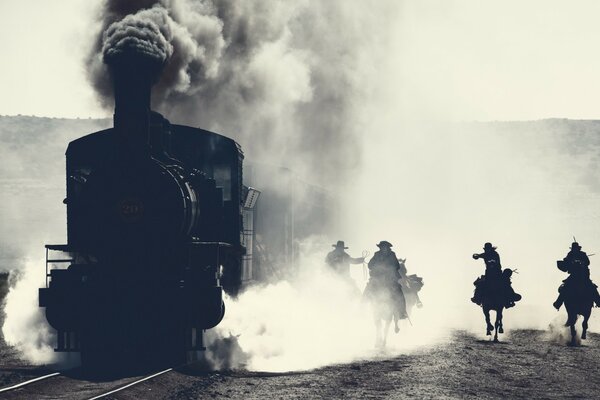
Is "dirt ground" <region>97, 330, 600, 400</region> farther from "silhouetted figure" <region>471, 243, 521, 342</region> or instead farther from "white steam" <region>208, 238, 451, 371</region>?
"silhouetted figure" <region>471, 243, 521, 342</region>

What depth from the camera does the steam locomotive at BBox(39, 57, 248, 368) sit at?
1359 cm

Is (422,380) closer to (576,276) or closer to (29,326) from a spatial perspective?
(576,276)

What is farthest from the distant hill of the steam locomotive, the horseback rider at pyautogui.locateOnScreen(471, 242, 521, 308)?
the steam locomotive

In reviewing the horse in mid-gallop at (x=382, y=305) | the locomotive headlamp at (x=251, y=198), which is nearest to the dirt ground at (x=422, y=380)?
the horse in mid-gallop at (x=382, y=305)

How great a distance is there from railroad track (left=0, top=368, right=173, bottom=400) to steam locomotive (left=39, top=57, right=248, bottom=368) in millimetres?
983

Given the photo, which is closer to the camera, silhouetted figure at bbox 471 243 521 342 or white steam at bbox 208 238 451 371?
white steam at bbox 208 238 451 371

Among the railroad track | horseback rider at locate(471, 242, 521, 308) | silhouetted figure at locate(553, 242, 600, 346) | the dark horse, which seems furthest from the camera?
horseback rider at locate(471, 242, 521, 308)

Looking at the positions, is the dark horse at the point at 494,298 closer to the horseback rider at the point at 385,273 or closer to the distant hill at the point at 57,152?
the horseback rider at the point at 385,273

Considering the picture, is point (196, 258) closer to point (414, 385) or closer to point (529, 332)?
point (414, 385)

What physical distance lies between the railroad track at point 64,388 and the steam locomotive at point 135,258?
3.23 ft

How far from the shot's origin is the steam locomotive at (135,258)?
13.6m

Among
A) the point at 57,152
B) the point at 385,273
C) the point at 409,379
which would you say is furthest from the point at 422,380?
the point at 57,152

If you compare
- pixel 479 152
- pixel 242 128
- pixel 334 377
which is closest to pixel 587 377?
pixel 334 377

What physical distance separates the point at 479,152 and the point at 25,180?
59.9 meters
